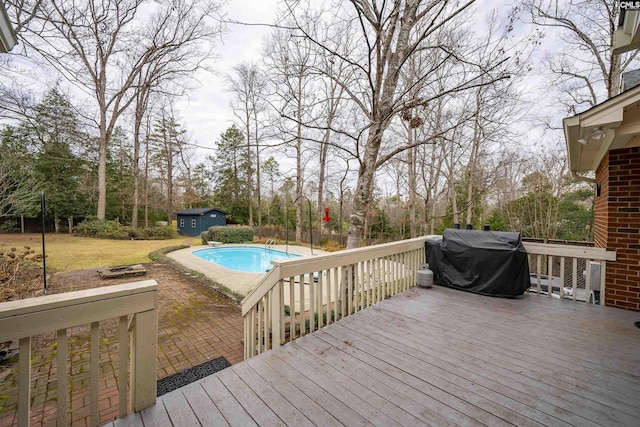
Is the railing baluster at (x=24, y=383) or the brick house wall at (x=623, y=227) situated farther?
the brick house wall at (x=623, y=227)

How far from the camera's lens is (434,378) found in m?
2.05

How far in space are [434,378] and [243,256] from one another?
1305 centimetres

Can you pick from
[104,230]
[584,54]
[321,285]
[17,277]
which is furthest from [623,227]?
[104,230]

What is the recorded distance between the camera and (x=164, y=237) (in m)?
17.9

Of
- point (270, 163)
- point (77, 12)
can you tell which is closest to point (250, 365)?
point (77, 12)

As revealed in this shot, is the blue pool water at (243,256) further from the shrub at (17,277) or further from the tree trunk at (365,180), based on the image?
the tree trunk at (365,180)

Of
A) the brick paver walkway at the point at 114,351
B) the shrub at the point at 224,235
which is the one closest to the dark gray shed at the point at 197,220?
the shrub at the point at 224,235

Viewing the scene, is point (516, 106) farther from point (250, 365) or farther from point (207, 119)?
point (207, 119)

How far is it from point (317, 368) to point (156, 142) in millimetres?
26440

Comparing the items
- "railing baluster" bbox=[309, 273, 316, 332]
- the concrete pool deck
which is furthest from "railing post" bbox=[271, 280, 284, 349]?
the concrete pool deck

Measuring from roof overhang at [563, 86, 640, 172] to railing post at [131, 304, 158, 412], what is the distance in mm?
4427

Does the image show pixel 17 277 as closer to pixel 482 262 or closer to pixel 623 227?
pixel 482 262

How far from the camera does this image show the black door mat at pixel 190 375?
9.46ft

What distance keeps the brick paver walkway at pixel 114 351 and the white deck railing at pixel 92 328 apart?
62.8 inches
